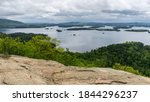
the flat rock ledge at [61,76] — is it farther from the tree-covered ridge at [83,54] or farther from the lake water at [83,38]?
the lake water at [83,38]

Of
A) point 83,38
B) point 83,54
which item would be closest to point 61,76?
point 83,54

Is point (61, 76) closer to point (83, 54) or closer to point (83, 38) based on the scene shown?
point (83, 54)

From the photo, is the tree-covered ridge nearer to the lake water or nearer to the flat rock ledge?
the lake water

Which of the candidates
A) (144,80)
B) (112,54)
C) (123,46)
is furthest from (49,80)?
(123,46)

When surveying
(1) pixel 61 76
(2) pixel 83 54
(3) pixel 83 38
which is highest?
(1) pixel 61 76

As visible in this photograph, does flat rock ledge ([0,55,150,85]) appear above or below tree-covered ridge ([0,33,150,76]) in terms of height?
above

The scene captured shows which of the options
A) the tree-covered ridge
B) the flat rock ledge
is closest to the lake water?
the tree-covered ridge

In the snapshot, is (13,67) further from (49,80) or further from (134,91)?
(134,91)

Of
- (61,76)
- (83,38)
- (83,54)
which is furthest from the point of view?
(83,38)

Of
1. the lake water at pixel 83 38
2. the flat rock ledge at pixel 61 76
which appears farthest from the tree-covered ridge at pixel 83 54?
the flat rock ledge at pixel 61 76
